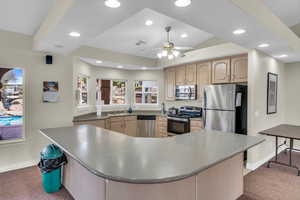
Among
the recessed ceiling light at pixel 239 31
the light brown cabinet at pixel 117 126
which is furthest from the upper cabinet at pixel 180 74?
the recessed ceiling light at pixel 239 31

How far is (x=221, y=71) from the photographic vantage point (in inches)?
163

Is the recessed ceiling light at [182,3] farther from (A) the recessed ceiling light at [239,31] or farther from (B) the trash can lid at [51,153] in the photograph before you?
(B) the trash can lid at [51,153]

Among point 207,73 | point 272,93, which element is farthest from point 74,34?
point 272,93

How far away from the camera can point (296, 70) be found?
4.72 m

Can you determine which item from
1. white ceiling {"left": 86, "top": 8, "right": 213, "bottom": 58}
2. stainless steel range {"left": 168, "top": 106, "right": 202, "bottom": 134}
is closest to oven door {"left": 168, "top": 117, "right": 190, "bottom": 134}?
stainless steel range {"left": 168, "top": 106, "right": 202, "bottom": 134}

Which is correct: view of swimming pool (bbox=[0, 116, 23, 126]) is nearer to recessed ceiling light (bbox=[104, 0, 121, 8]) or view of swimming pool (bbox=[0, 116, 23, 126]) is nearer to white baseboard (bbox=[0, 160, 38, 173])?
white baseboard (bbox=[0, 160, 38, 173])

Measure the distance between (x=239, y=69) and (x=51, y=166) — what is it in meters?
3.92

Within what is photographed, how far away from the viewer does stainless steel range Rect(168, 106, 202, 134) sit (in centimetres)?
448

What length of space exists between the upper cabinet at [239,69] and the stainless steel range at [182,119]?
4.25 ft

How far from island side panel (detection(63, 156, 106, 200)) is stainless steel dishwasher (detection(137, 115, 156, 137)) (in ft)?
10.2

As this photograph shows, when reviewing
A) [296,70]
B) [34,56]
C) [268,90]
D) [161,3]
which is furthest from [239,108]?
[34,56]

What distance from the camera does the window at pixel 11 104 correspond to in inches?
128

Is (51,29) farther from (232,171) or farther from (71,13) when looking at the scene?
(232,171)

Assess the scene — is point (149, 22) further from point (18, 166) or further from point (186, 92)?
point (18, 166)
